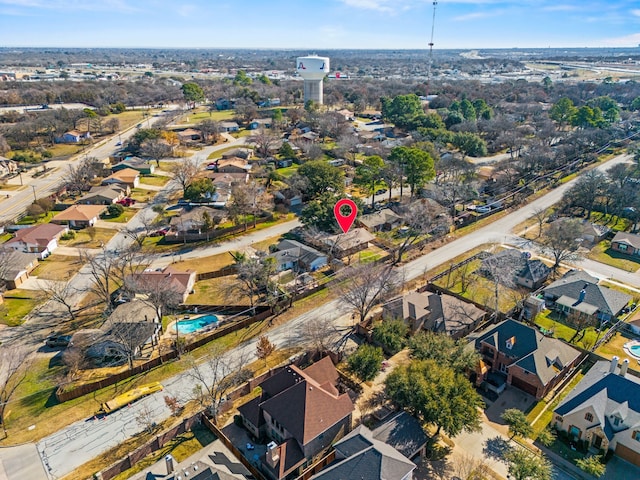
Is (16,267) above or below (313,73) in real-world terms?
below

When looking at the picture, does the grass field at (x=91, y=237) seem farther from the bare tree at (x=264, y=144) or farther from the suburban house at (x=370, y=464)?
the suburban house at (x=370, y=464)

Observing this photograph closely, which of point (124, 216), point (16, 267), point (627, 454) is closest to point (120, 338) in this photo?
point (16, 267)

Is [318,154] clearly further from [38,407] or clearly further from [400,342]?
[38,407]

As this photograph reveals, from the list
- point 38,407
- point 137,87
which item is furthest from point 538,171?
point 137,87

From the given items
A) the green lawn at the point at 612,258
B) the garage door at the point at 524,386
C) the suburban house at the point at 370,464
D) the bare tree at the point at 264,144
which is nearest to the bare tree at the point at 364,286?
the garage door at the point at 524,386

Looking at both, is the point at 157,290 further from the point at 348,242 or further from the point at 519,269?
the point at 519,269

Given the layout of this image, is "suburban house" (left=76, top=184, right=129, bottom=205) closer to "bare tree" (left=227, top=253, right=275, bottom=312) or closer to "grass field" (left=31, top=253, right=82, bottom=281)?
"grass field" (left=31, top=253, right=82, bottom=281)
